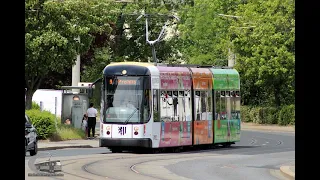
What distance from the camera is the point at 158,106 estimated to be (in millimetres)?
33719

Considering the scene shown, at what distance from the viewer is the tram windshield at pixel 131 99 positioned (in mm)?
33094

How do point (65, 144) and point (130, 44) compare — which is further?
point (130, 44)

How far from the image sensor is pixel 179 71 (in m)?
35.3

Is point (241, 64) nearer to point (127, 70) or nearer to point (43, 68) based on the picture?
point (43, 68)

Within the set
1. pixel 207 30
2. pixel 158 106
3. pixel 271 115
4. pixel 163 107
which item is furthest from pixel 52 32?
pixel 207 30

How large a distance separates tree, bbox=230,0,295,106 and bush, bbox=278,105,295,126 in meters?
1.83

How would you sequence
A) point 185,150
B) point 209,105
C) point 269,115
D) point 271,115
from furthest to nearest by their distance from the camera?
point 269,115
point 271,115
point 185,150
point 209,105

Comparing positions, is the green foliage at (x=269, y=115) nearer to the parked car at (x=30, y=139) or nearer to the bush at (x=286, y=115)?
the bush at (x=286, y=115)

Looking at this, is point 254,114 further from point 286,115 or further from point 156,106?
point 156,106

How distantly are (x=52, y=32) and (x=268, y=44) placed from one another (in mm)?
25404

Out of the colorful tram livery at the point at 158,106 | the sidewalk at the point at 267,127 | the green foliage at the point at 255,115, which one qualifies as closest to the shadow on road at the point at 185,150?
the colorful tram livery at the point at 158,106

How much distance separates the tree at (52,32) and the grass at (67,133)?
9.26 feet

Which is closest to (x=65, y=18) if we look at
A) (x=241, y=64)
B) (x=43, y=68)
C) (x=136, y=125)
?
(x=43, y=68)
